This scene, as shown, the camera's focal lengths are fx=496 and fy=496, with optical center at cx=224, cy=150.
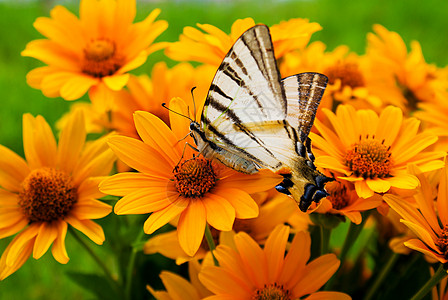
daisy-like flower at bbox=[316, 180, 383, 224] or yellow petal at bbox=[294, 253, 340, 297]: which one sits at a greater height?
daisy-like flower at bbox=[316, 180, 383, 224]

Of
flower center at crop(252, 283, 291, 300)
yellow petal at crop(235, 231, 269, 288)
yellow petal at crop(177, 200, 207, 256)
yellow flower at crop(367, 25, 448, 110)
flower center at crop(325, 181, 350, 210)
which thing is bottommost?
flower center at crop(252, 283, 291, 300)

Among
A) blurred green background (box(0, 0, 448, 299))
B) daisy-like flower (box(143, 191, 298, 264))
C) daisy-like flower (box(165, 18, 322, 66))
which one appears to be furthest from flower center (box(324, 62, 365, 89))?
blurred green background (box(0, 0, 448, 299))

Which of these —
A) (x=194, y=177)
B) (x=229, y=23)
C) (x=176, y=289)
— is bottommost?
(x=176, y=289)

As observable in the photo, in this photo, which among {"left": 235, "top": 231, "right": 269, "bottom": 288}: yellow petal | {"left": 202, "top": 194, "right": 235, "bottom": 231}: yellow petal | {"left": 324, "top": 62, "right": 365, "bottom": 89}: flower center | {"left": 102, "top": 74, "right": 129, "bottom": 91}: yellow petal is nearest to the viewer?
{"left": 202, "top": 194, "right": 235, "bottom": 231}: yellow petal

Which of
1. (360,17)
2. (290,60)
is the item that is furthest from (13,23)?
(290,60)

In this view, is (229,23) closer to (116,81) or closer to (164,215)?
(116,81)

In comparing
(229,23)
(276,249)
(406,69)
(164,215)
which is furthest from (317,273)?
(229,23)

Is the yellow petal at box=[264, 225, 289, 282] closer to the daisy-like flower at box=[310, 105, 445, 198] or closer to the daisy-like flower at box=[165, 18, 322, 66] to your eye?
the daisy-like flower at box=[310, 105, 445, 198]
